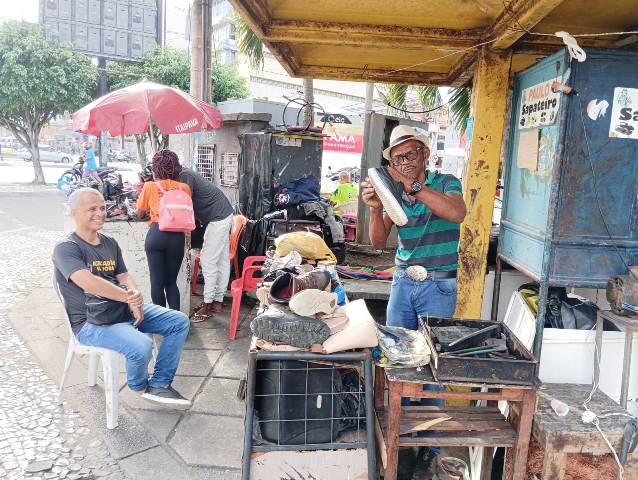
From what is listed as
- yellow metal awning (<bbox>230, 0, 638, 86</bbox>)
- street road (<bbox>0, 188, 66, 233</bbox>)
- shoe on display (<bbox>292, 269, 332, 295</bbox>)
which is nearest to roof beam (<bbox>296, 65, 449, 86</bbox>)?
yellow metal awning (<bbox>230, 0, 638, 86</bbox>)

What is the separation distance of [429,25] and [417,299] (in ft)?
6.35

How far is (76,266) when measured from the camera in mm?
3266

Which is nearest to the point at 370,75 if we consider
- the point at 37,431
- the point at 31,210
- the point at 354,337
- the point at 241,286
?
the point at 241,286

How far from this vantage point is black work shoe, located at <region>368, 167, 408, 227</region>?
2.60m

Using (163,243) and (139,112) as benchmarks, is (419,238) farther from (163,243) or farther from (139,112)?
(139,112)

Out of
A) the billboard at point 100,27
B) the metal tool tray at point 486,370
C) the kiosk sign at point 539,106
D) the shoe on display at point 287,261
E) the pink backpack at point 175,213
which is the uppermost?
the billboard at point 100,27

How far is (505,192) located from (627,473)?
205 centimetres

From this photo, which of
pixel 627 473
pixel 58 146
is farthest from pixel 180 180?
pixel 58 146

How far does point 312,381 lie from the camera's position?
235 centimetres

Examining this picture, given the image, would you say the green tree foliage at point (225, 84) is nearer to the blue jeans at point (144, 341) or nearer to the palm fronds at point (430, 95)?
the palm fronds at point (430, 95)

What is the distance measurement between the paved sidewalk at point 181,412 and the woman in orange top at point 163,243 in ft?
1.83

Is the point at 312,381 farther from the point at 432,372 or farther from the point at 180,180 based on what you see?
the point at 180,180

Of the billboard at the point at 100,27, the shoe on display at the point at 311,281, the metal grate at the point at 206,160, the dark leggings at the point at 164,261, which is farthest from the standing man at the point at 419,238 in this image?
the billboard at the point at 100,27

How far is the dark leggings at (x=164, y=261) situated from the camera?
4750mm
